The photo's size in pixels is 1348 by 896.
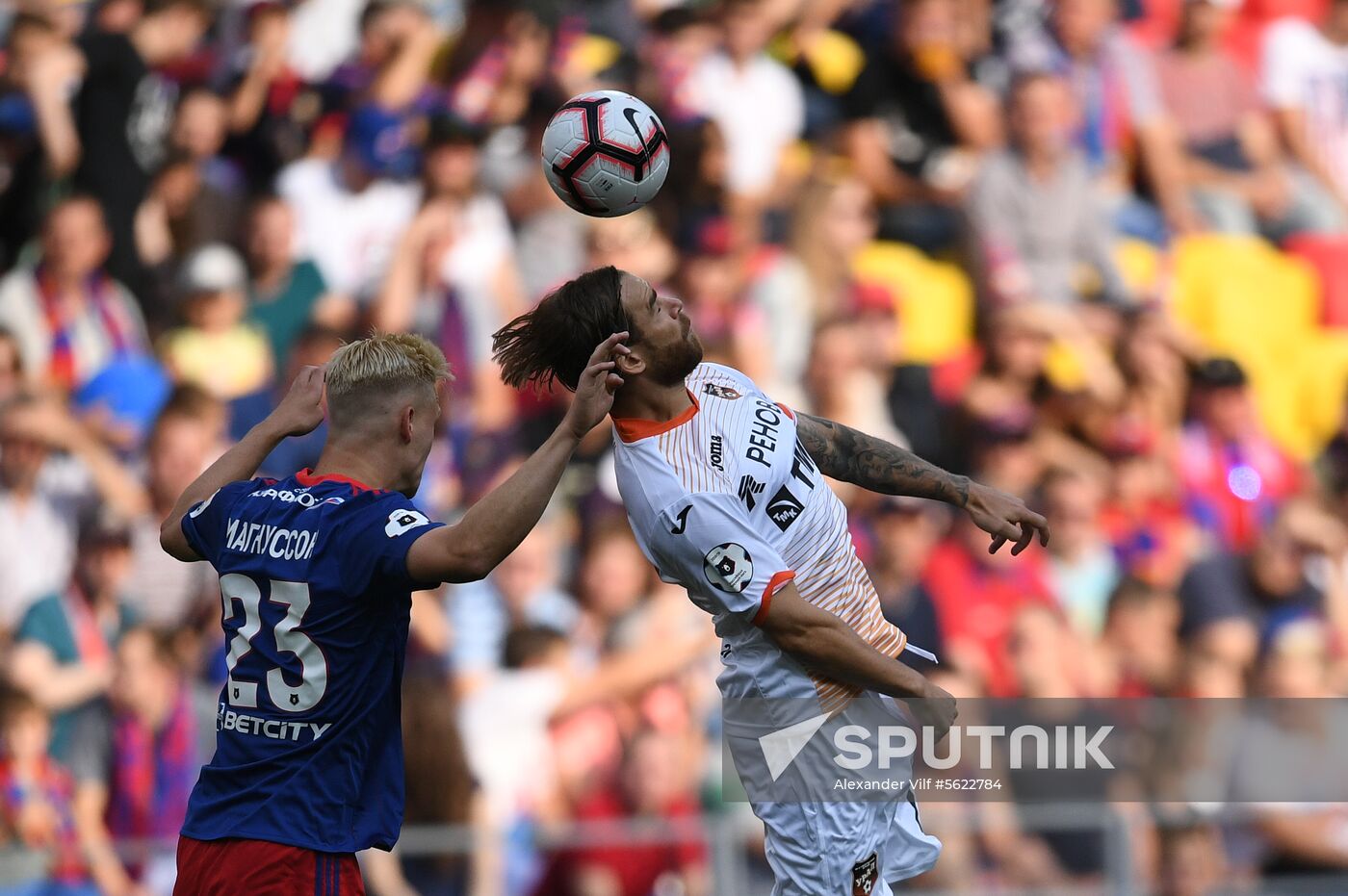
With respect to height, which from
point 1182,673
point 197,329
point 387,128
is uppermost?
point 387,128

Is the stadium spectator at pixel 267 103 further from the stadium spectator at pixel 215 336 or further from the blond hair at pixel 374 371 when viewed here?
the blond hair at pixel 374 371

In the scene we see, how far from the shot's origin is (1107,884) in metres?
8.66

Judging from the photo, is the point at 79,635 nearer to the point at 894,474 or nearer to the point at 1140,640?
the point at 894,474

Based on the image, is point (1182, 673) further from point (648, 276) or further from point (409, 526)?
point (409, 526)

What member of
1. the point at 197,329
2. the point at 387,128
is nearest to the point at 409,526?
the point at 197,329

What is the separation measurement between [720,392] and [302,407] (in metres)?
1.30

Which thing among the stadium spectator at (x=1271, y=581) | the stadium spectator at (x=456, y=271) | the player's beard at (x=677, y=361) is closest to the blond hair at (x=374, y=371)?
the player's beard at (x=677, y=361)

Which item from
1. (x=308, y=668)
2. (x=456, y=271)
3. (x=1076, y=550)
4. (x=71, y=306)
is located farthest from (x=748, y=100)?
(x=308, y=668)

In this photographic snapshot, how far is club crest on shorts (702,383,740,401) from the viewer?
525 cm

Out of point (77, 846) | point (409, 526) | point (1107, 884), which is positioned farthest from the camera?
point (1107, 884)

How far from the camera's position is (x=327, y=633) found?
14.8 feet

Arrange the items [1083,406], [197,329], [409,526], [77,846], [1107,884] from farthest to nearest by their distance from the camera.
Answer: [1083,406], [197,329], [1107,884], [77,846], [409,526]

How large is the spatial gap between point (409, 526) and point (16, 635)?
5.28 m

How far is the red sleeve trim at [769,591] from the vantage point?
4840 mm
